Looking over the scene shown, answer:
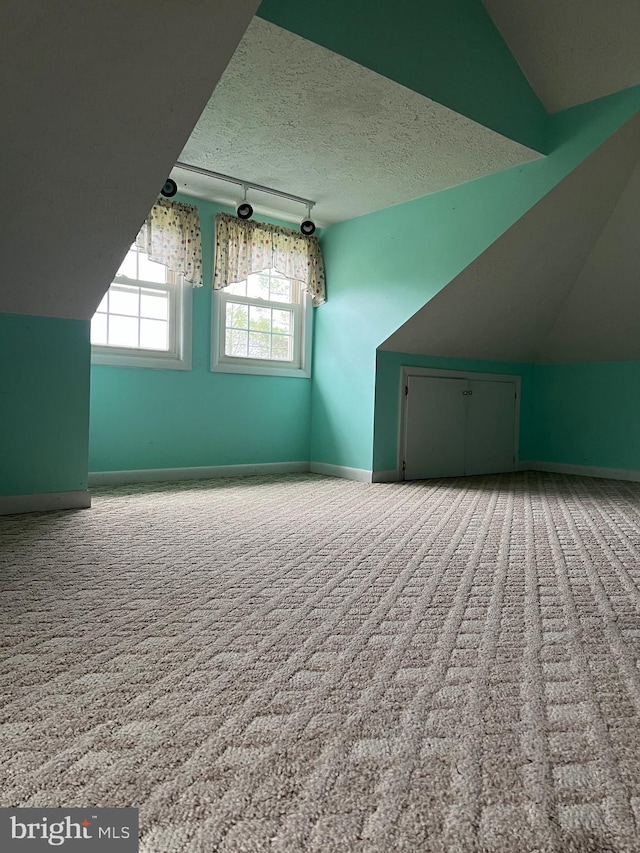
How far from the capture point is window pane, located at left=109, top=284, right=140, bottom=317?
4.62m

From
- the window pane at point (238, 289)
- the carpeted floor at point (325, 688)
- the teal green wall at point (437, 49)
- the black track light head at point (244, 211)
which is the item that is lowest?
the carpeted floor at point (325, 688)

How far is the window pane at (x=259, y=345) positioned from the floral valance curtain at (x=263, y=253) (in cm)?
56

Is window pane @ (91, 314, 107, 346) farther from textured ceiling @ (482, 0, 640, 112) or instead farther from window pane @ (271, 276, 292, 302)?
textured ceiling @ (482, 0, 640, 112)

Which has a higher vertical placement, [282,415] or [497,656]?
[282,415]

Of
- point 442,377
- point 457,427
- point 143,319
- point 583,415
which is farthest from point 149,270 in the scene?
point 583,415

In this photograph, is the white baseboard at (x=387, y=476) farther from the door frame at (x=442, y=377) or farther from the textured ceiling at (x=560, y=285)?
the textured ceiling at (x=560, y=285)

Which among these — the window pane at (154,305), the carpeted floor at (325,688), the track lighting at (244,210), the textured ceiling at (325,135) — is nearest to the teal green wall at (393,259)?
the textured ceiling at (325,135)

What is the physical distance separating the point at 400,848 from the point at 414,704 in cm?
46

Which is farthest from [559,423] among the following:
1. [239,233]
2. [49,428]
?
[49,428]

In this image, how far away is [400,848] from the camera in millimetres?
937

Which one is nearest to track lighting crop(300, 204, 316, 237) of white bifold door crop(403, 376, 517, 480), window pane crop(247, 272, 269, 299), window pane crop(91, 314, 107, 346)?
window pane crop(247, 272, 269, 299)

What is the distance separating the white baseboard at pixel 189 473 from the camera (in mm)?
4589

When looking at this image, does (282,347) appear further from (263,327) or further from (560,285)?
(560,285)

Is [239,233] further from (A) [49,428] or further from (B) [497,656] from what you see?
(B) [497,656]
